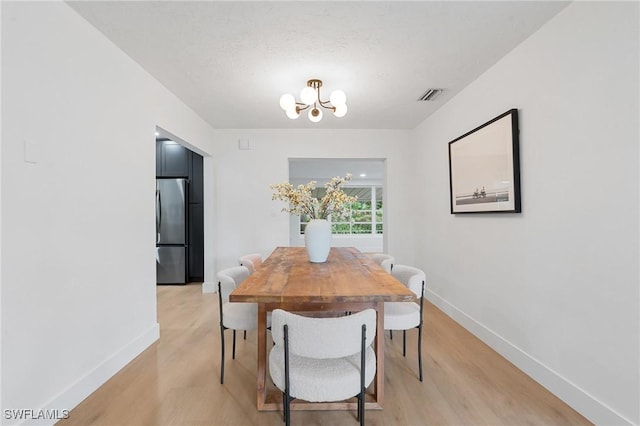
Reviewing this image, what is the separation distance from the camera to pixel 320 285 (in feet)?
5.60

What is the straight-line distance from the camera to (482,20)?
6.49ft

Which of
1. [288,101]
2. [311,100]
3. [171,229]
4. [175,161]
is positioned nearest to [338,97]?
[311,100]

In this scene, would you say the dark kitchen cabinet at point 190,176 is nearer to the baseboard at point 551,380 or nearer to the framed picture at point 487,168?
the framed picture at point 487,168

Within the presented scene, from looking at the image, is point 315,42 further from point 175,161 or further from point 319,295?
point 175,161

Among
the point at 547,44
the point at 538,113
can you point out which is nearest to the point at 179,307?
the point at 538,113

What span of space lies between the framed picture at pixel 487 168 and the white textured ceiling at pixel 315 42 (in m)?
0.56

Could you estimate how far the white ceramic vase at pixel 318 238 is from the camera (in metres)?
2.37

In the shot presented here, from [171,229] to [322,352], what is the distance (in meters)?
4.35

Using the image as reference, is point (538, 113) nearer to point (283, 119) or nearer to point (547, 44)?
point (547, 44)

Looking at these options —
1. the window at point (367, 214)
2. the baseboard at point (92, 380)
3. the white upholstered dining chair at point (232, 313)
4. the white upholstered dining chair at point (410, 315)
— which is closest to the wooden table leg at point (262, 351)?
the white upholstered dining chair at point (232, 313)

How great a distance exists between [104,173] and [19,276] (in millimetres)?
877

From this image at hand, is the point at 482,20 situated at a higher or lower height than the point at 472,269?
higher

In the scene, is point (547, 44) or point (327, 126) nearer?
point (547, 44)

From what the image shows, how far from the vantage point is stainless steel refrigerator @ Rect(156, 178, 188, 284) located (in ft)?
16.1
